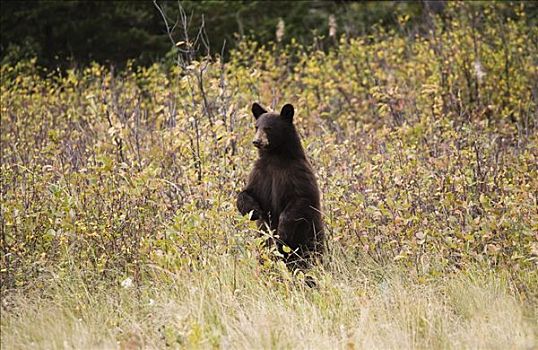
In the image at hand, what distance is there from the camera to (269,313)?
179 inches

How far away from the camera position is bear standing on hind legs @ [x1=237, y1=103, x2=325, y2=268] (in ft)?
18.3

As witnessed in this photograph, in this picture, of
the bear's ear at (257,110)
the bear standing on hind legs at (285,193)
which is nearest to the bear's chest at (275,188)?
the bear standing on hind legs at (285,193)

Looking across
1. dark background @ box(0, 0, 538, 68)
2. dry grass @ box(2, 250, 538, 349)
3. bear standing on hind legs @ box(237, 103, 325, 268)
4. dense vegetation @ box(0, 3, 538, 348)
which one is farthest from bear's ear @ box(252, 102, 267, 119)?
dark background @ box(0, 0, 538, 68)

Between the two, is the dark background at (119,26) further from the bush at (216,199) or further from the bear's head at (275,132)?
the bear's head at (275,132)

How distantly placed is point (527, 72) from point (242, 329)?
7770 millimetres

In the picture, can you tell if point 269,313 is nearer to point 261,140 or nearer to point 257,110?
point 261,140

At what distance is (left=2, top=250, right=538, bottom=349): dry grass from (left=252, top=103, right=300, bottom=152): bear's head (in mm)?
898

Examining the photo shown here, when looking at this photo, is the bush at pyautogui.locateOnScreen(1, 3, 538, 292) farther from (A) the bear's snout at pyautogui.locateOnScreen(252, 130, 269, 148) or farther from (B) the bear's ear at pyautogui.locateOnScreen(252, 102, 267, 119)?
(A) the bear's snout at pyautogui.locateOnScreen(252, 130, 269, 148)

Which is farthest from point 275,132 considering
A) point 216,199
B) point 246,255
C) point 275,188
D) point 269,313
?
point 269,313

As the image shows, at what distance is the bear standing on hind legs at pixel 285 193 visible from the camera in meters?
5.58

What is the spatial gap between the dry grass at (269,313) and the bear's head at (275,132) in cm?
90

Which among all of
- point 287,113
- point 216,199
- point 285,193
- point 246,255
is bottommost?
point 246,255

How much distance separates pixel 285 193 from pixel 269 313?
126 centimetres

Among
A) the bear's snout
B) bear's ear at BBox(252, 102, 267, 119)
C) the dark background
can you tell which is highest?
bear's ear at BBox(252, 102, 267, 119)
